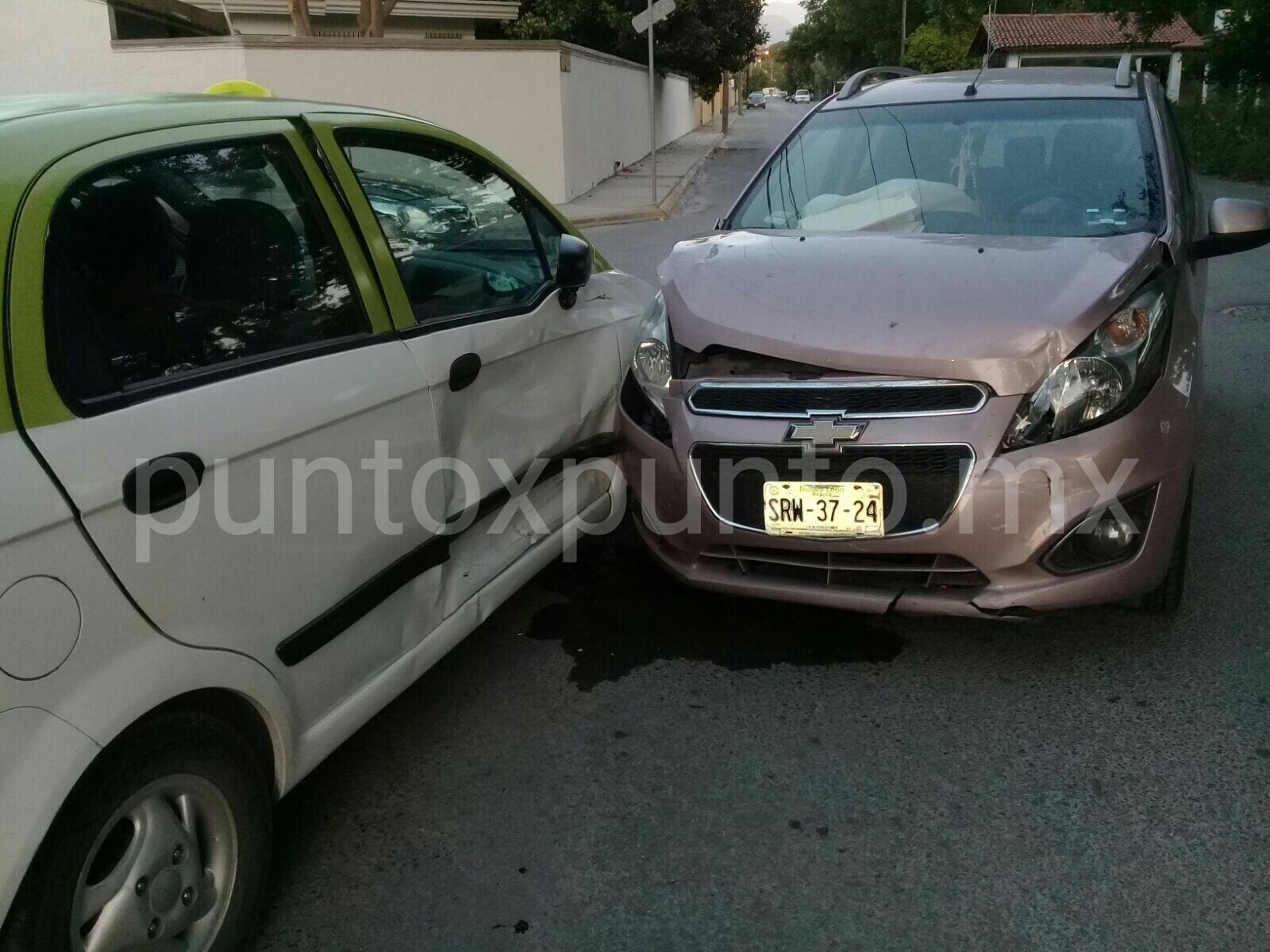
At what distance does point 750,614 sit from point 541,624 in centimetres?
70

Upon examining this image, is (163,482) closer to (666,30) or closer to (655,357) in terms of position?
(655,357)

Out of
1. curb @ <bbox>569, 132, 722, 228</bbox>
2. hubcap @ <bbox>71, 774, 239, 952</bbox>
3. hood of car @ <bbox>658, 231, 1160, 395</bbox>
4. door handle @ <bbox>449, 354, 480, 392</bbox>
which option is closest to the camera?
hubcap @ <bbox>71, 774, 239, 952</bbox>

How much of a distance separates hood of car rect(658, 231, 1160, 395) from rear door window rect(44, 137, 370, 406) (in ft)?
3.93

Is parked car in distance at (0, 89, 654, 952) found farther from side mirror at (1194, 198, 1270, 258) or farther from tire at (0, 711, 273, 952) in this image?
side mirror at (1194, 198, 1270, 258)

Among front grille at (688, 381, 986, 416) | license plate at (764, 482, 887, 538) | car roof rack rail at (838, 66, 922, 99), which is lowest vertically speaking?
license plate at (764, 482, 887, 538)

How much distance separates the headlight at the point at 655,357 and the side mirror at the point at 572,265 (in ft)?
0.90

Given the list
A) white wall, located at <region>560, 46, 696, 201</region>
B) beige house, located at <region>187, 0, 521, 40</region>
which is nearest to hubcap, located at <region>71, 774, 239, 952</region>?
white wall, located at <region>560, 46, 696, 201</region>

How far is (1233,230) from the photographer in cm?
388

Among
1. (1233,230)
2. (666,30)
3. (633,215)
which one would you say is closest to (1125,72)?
(1233,230)

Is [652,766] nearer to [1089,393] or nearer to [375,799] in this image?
[375,799]

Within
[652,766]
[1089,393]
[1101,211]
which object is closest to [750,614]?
[652,766]

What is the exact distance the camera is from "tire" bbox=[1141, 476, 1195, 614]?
10.8 ft

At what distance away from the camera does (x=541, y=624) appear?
3766 mm

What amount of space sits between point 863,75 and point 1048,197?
5.37 ft
